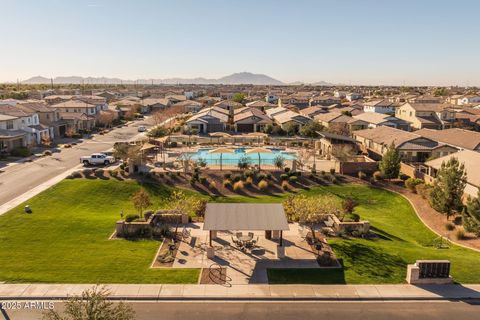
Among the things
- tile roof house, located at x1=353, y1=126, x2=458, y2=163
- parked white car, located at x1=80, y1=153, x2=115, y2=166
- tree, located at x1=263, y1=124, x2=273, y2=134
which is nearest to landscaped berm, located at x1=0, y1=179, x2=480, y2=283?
parked white car, located at x1=80, y1=153, x2=115, y2=166

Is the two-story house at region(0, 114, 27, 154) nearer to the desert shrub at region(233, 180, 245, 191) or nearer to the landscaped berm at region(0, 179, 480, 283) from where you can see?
the landscaped berm at region(0, 179, 480, 283)

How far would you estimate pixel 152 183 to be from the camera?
39.8 metres

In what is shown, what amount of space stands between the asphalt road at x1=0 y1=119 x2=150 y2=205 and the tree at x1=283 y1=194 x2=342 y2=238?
25.4m

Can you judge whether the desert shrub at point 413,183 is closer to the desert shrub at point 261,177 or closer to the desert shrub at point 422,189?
the desert shrub at point 422,189

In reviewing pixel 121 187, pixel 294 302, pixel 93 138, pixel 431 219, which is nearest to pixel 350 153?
pixel 431 219

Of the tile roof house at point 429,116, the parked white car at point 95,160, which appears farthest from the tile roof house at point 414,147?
the parked white car at point 95,160

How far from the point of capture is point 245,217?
78.2ft

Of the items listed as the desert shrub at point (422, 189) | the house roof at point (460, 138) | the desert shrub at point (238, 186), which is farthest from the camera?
the house roof at point (460, 138)

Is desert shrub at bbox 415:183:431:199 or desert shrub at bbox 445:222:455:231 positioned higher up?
desert shrub at bbox 415:183:431:199

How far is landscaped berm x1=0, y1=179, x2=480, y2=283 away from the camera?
21.1 m

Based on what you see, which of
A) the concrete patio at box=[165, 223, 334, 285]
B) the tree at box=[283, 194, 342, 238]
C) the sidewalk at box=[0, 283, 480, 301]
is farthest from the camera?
the tree at box=[283, 194, 342, 238]

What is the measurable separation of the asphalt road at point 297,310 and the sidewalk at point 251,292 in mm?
447

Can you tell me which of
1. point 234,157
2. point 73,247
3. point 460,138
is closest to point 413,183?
point 460,138

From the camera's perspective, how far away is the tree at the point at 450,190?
3020 cm
